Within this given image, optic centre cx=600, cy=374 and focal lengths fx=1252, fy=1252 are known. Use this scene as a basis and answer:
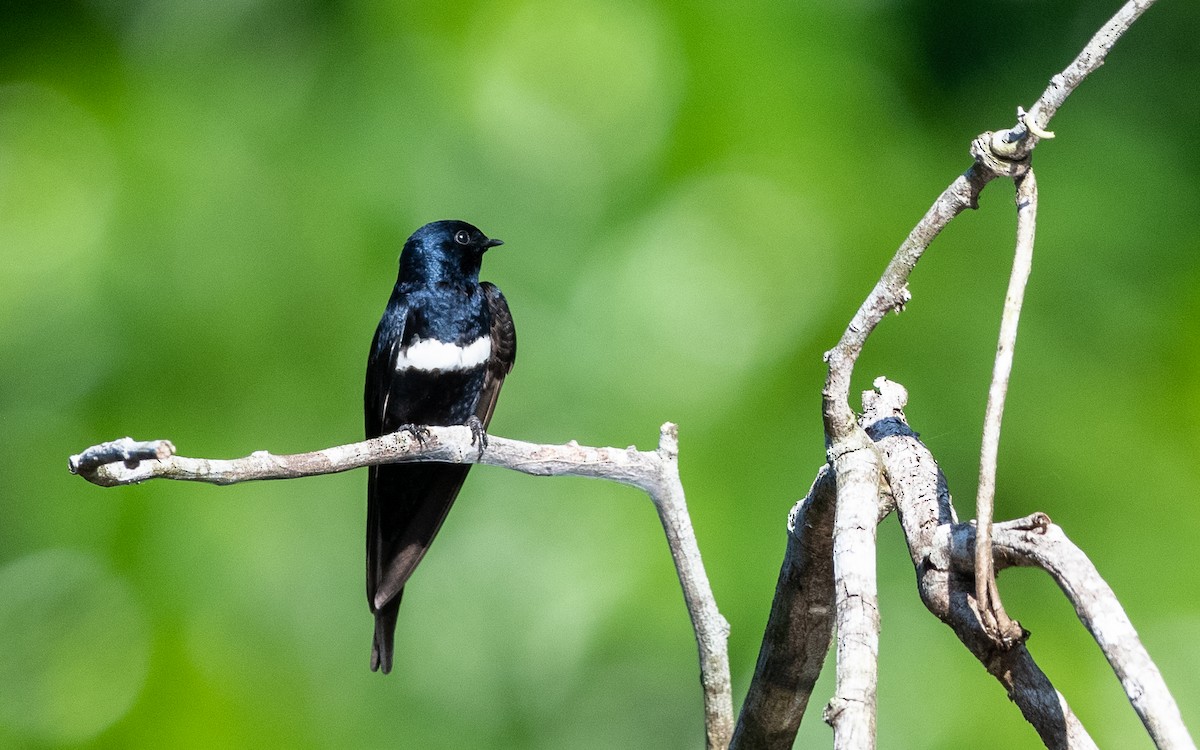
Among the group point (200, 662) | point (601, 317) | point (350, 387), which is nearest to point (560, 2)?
point (601, 317)

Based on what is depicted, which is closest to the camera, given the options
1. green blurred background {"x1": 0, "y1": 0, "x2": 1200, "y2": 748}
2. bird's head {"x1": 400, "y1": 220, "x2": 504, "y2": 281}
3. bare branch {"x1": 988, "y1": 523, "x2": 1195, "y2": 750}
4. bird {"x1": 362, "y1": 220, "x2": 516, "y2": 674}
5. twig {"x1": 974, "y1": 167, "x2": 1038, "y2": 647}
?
bare branch {"x1": 988, "y1": 523, "x2": 1195, "y2": 750}

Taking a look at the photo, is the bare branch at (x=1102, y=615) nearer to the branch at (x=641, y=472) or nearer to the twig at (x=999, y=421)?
the twig at (x=999, y=421)

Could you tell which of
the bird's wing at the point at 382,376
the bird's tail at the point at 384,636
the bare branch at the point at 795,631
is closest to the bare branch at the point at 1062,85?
the bare branch at the point at 795,631

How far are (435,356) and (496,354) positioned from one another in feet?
0.56

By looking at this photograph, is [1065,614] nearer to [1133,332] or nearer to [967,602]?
A: [1133,332]

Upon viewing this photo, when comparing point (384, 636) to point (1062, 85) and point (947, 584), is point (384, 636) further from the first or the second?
point (1062, 85)

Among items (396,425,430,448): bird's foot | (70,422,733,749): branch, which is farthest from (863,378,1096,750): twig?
(396,425,430,448): bird's foot

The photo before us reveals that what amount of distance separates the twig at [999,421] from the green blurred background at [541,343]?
2.10m

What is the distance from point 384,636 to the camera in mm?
2164

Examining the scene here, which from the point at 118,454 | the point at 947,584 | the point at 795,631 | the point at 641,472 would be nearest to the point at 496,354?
the point at 641,472

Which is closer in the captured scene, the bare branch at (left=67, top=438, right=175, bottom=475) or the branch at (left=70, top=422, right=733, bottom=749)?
the bare branch at (left=67, top=438, right=175, bottom=475)

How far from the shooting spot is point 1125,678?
28.5 inches

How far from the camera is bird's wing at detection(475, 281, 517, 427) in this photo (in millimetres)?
2539

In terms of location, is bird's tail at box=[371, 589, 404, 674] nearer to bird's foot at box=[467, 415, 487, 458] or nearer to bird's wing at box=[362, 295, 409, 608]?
bird's wing at box=[362, 295, 409, 608]
